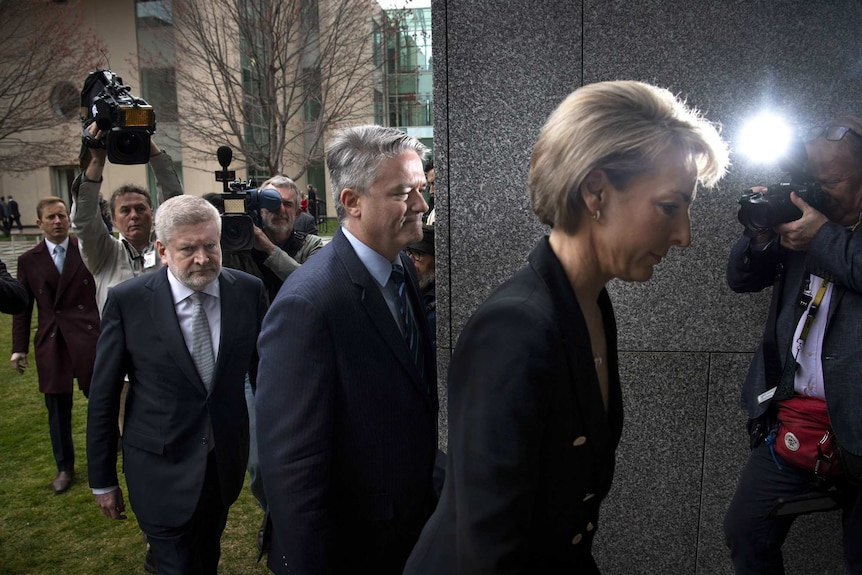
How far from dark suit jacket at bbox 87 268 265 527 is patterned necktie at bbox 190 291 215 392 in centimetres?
6

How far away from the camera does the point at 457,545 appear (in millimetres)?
1438

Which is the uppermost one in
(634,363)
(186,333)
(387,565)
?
(186,333)

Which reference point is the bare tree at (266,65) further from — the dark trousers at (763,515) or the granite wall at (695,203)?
the dark trousers at (763,515)

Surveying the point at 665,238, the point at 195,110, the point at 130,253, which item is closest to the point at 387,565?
the point at 665,238

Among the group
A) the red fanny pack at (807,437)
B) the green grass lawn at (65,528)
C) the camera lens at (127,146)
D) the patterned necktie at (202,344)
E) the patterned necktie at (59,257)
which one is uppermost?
the camera lens at (127,146)

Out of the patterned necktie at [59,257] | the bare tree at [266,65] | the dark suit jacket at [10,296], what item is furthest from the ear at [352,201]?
the bare tree at [266,65]

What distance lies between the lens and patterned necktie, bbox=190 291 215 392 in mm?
3186

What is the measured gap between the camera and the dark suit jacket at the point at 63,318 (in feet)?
17.5

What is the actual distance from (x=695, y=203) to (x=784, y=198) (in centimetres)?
74

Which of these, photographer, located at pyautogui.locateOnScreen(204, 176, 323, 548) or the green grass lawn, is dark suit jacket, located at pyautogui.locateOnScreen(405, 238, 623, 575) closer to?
photographer, located at pyautogui.locateOnScreen(204, 176, 323, 548)

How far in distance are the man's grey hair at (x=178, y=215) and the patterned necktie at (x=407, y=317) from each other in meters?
1.27

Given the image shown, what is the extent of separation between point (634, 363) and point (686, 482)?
67cm

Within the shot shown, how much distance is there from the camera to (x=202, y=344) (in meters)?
3.21

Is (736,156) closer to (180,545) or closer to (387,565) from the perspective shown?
(387,565)
